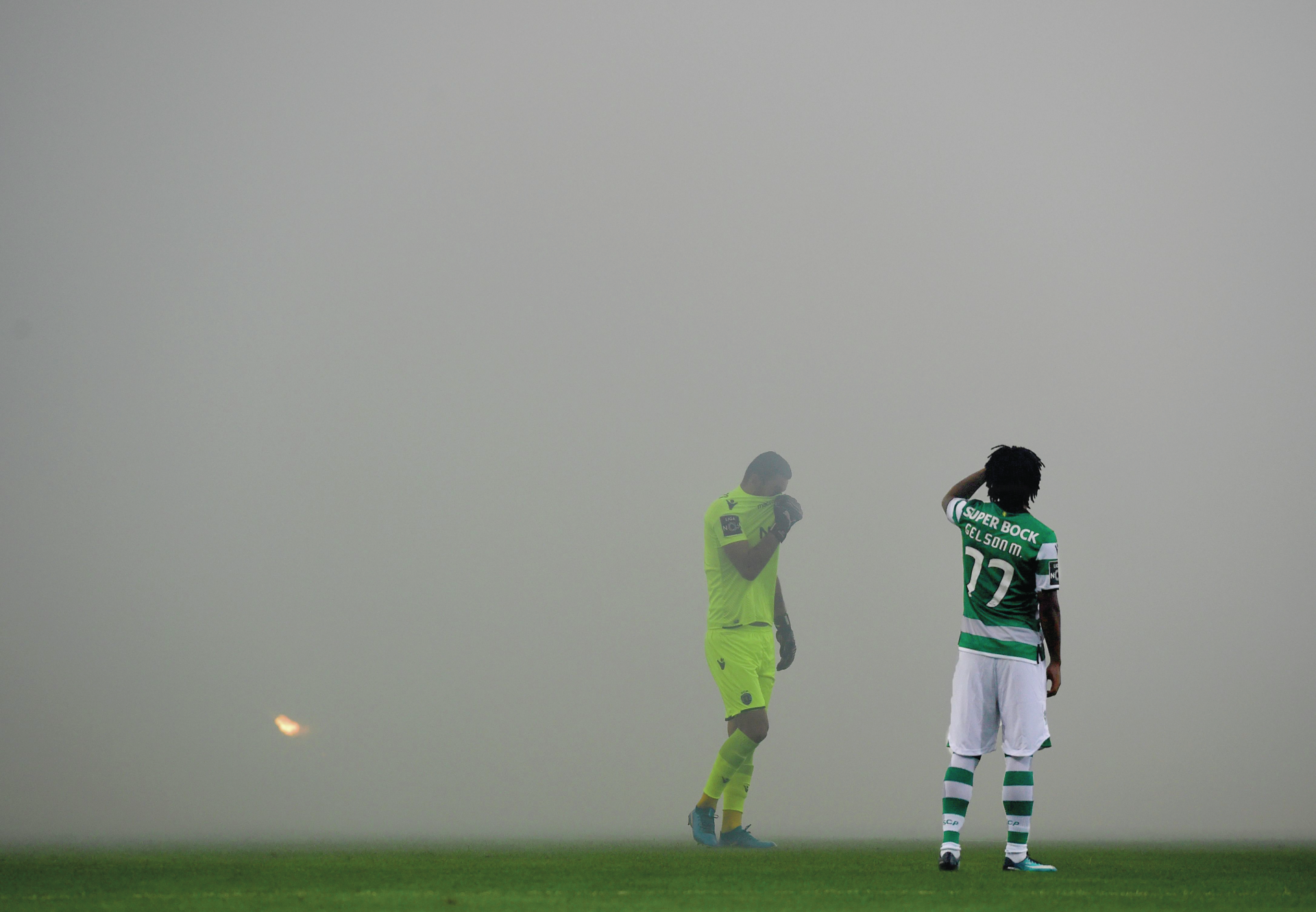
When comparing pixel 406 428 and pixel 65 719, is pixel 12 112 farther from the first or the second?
pixel 65 719

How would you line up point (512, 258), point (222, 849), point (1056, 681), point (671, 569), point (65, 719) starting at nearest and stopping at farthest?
1. point (1056, 681)
2. point (222, 849)
3. point (65, 719)
4. point (671, 569)
5. point (512, 258)

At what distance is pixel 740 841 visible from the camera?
5.35 m

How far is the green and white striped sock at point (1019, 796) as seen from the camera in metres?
3.91

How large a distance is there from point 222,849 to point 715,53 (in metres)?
6.74

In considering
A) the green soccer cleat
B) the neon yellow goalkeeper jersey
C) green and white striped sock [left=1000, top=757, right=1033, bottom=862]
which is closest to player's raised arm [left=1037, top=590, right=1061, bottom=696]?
green and white striped sock [left=1000, top=757, right=1033, bottom=862]

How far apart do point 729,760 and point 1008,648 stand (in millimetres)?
1735

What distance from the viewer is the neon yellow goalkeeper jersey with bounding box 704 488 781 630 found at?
549 centimetres

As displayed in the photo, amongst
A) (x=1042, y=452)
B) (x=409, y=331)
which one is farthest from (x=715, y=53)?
A: (x=1042, y=452)

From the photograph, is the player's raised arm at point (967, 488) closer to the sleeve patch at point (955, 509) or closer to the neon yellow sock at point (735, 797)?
the sleeve patch at point (955, 509)

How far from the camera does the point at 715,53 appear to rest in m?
9.28

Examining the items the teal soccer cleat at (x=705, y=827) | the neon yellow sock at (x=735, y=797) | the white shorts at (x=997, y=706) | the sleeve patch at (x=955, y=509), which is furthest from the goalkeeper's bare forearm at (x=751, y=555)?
the white shorts at (x=997, y=706)

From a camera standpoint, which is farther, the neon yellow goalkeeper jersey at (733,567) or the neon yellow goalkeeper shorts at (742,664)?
the neon yellow goalkeeper jersey at (733,567)

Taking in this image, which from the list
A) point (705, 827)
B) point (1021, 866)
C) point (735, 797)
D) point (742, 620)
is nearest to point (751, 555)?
point (742, 620)

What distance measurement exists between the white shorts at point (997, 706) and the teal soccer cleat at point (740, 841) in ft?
5.15
